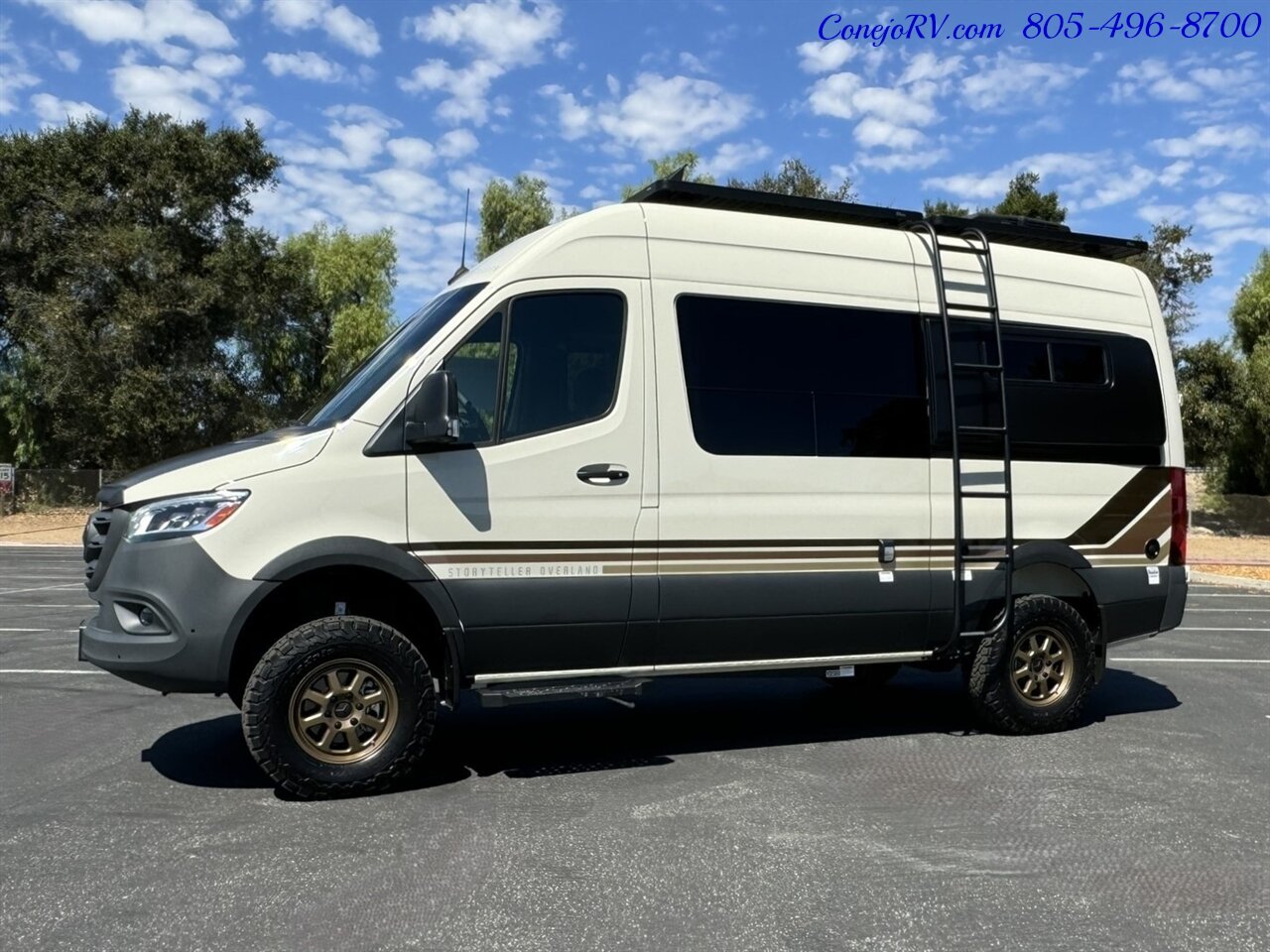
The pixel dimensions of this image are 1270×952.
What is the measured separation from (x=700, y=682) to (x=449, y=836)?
3.86 m

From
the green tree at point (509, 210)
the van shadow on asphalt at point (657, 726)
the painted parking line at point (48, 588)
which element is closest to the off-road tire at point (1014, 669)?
the van shadow on asphalt at point (657, 726)

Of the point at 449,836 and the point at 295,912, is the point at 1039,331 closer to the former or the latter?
the point at 449,836

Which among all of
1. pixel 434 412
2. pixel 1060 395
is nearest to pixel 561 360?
pixel 434 412

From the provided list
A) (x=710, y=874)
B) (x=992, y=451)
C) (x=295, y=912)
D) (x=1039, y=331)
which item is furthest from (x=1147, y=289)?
(x=295, y=912)

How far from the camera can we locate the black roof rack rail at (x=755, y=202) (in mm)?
5961

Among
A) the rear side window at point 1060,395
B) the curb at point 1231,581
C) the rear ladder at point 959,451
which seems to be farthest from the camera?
the curb at point 1231,581

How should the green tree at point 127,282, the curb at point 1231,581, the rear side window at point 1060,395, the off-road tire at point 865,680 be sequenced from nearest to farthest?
1. the rear side window at point 1060,395
2. the off-road tire at point 865,680
3. the curb at point 1231,581
4. the green tree at point 127,282

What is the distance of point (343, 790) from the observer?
5004mm

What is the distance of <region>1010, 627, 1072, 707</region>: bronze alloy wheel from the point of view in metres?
6.53

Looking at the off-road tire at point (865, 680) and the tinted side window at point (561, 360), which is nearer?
the tinted side window at point (561, 360)

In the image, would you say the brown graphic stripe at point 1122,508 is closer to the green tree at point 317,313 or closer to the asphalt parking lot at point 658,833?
the asphalt parking lot at point 658,833

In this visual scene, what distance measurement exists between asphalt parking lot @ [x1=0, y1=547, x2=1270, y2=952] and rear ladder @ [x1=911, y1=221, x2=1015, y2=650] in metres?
0.88

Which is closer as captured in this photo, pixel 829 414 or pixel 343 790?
pixel 343 790

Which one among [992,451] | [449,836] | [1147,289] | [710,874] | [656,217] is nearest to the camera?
[710,874]
